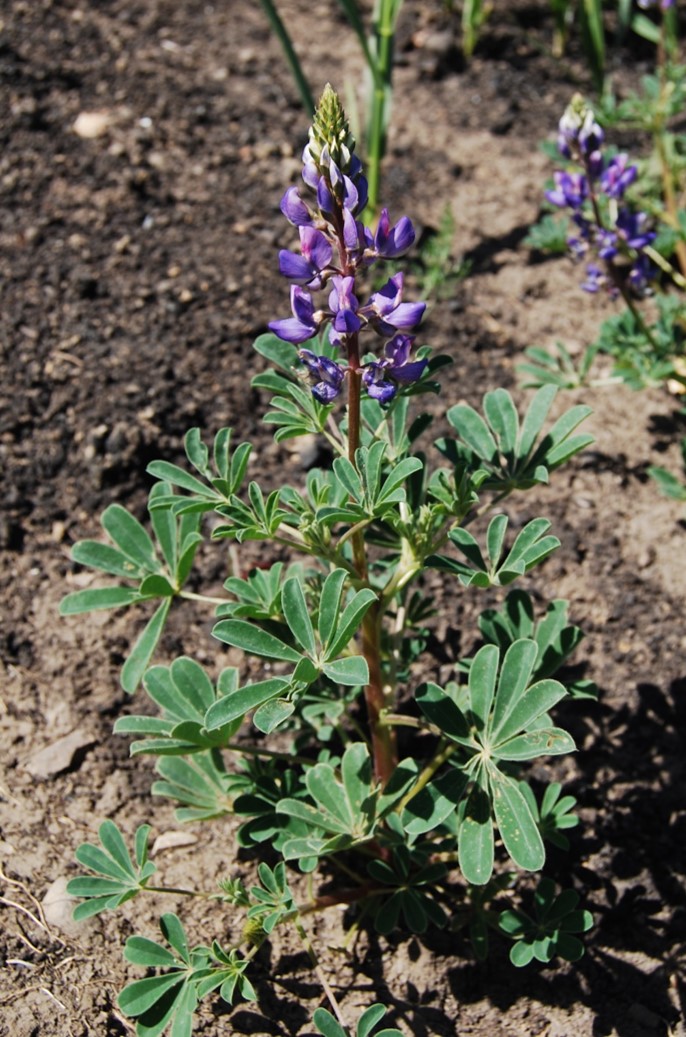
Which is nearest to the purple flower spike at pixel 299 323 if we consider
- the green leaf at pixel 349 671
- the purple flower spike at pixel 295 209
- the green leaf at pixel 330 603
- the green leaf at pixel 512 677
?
the purple flower spike at pixel 295 209

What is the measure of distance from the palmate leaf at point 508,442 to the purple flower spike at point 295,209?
0.51 m

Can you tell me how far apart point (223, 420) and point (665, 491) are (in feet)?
3.86

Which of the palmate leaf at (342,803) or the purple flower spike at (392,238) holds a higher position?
the purple flower spike at (392,238)

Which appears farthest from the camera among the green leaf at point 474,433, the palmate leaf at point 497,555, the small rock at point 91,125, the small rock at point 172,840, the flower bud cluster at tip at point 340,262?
the small rock at point 91,125

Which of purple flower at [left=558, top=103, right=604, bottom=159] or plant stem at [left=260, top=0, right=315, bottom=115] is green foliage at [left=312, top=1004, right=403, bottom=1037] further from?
plant stem at [left=260, top=0, right=315, bottom=115]

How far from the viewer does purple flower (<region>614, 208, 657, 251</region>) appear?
2699 millimetres

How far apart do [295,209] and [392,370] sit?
0.29 meters

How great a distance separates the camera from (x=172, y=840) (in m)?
2.19

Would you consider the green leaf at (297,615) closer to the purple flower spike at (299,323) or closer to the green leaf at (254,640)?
the green leaf at (254,640)

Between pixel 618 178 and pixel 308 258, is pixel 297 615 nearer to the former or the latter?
pixel 308 258

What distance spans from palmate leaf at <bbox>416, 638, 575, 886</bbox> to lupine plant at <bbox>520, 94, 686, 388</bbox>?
3.87 ft

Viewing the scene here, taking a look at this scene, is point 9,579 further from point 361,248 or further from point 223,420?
point 361,248

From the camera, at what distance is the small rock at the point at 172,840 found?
7.14 ft

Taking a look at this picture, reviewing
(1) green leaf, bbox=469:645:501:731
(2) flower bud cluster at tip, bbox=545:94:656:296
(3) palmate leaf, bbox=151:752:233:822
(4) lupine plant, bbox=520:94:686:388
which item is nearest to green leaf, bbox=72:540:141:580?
(3) palmate leaf, bbox=151:752:233:822
